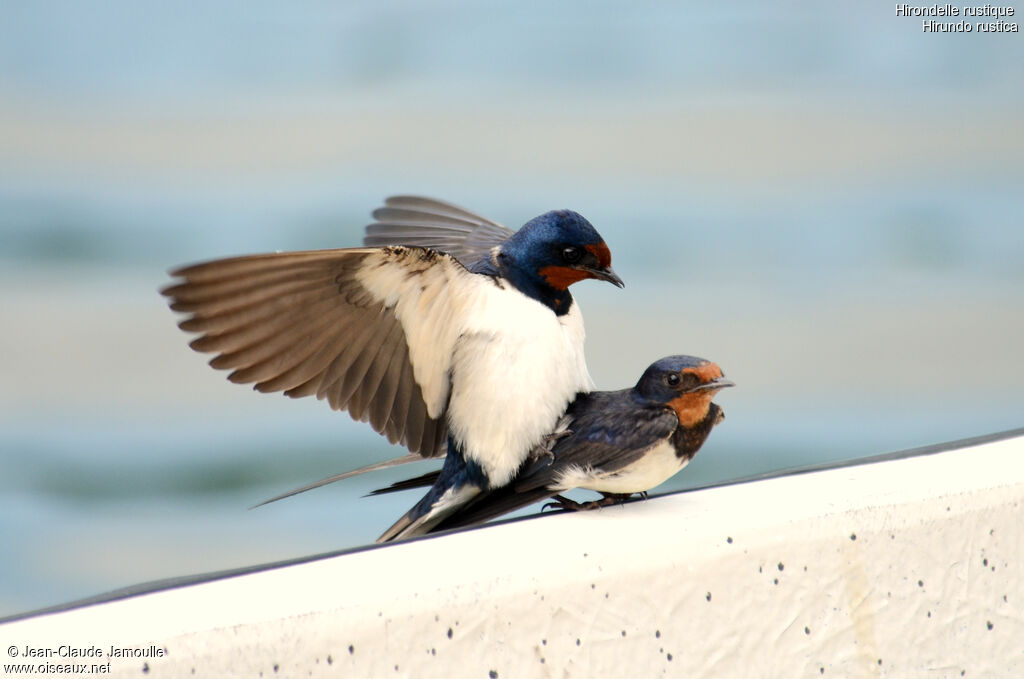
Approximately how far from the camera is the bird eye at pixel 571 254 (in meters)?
1.18

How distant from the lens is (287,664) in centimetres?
88

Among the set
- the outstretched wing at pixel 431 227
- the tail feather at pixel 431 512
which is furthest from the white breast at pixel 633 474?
the outstretched wing at pixel 431 227

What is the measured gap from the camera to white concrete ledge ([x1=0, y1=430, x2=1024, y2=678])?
0.89 metres

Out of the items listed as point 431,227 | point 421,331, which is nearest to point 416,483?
point 421,331

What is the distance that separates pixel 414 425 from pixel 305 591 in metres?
0.34

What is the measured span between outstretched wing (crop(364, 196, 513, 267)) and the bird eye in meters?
0.38

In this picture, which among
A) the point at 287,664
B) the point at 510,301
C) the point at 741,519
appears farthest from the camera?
the point at 510,301

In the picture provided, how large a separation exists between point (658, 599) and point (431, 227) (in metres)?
0.76

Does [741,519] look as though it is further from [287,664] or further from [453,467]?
[287,664]

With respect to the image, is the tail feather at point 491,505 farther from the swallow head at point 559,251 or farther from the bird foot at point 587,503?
the swallow head at point 559,251

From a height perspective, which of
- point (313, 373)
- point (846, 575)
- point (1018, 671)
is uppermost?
point (313, 373)

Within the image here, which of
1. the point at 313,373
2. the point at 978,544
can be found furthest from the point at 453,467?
the point at 978,544

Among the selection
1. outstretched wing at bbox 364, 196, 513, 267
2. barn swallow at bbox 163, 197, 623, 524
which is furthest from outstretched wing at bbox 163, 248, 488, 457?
outstretched wing at bbox 364, 196, 513, 267

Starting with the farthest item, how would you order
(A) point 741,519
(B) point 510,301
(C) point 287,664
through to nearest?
(B) point 510,301
(A) point 741,519
(C) point 287,664
